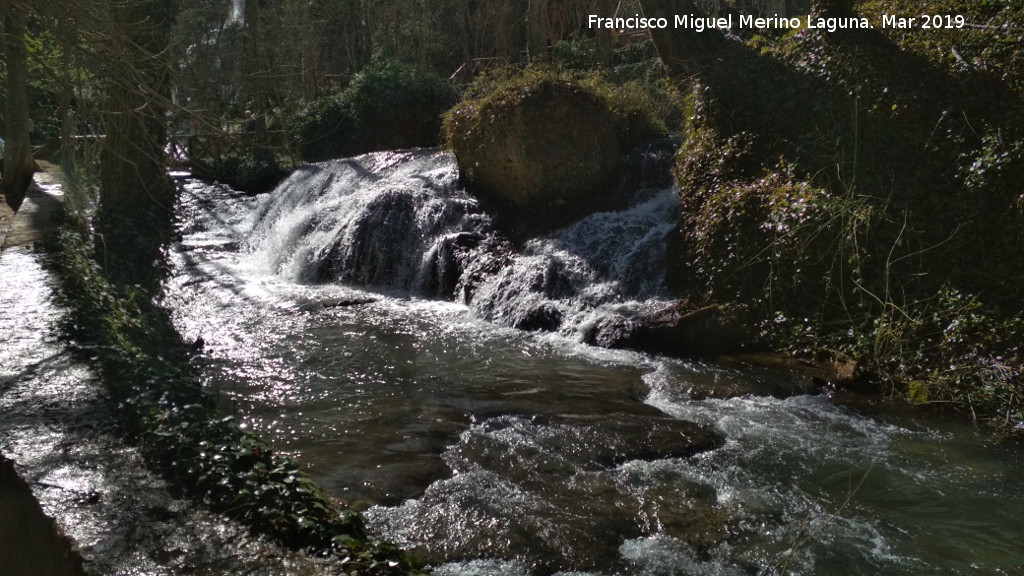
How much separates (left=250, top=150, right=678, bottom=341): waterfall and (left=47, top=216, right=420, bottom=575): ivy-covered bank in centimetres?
544

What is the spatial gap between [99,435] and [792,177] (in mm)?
7637

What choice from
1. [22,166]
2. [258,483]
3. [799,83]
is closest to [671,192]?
[799,83]

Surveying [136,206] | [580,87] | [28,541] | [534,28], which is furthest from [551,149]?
[28,541]

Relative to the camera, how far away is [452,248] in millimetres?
12547

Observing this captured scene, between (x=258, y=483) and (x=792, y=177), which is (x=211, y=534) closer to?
(x=258, y=483)

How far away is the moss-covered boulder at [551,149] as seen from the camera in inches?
495

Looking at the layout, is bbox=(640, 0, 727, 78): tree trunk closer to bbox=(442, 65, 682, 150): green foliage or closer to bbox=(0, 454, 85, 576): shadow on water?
bbox=(442, 65, 682, 150): green foliage

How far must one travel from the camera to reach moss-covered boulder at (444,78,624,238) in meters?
12.6

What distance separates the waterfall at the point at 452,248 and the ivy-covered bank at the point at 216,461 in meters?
5.44

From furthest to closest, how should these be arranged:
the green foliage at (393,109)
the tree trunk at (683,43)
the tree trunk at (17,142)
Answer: the green foliage at (393,109) → the tree trunk at (17,142) → the tree trunk at (683,43)

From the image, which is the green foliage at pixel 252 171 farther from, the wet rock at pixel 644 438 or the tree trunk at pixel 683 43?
the wet rock at pixel 644 438

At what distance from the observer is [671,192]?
11828mm

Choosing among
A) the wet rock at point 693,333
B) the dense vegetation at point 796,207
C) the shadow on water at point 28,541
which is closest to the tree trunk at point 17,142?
the dense vegetation at point 796,207

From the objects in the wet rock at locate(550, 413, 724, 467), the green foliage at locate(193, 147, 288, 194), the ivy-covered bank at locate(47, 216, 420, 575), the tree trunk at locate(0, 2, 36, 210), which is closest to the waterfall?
the wet rock at locate(550, 413, 724, 467)
